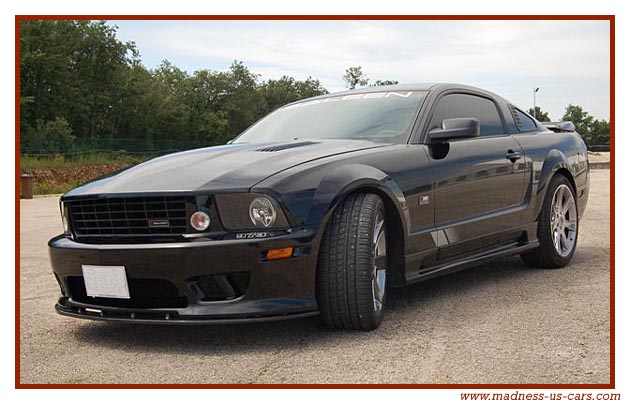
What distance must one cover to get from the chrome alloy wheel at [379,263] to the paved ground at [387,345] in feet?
0.60

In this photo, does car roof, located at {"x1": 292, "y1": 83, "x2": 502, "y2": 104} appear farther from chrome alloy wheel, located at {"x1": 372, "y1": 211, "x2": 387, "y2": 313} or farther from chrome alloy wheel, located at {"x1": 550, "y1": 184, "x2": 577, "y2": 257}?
chrome alloy wheel, located at {"x1": 372, "y1": 211, "x2": 387, "y2": 313}

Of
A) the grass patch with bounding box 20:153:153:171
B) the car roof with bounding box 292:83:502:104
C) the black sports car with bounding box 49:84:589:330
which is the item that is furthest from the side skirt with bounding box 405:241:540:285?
the grass patch with bounding box 20:153:153:171

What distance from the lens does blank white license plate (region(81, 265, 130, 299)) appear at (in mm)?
3807

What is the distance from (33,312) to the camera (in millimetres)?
4914

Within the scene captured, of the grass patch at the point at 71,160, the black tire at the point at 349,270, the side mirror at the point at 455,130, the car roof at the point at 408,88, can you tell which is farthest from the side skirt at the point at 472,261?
the grass patch at the point at 71,160

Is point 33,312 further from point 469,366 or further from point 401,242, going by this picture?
point 469,366

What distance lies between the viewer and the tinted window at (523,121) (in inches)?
240

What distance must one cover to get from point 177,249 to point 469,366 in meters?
1.49

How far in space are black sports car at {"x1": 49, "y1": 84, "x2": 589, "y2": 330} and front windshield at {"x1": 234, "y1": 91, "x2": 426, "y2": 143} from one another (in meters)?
0.02

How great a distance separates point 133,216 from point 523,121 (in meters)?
3.62

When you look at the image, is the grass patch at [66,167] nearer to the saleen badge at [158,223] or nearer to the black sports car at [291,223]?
the black sports car at [291,223]

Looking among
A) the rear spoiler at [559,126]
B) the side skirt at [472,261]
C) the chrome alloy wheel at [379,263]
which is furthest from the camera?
the rear spoiler at [559,126]

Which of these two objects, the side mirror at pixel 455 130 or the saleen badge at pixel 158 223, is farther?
the side mirror at pixel 455 130

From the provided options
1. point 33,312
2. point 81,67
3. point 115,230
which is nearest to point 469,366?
point 115,230
